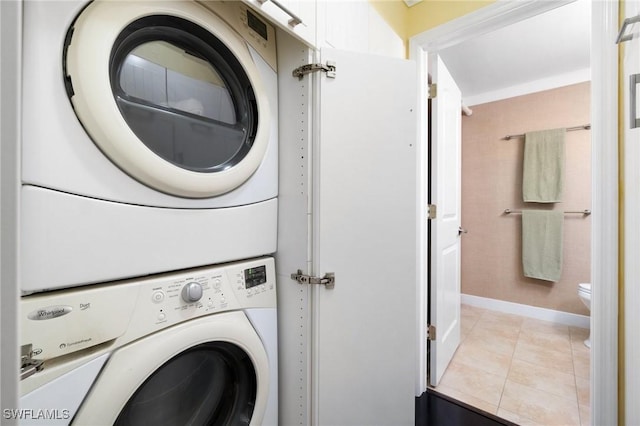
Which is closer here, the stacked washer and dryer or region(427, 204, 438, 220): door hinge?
the stacked washer and dryer

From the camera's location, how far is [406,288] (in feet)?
3.76

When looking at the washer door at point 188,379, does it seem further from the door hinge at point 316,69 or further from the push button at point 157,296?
the door hinge at point 316,69

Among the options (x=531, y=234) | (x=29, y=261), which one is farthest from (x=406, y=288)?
(x=531, y=234)

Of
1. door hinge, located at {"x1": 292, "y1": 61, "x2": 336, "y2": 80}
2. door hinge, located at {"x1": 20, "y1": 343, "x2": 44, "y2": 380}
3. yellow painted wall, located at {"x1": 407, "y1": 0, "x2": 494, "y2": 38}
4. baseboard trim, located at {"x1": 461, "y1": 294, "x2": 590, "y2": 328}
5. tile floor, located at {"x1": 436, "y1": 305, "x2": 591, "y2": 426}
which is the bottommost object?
tile floor, located at {"x1": 436, "y1": 305, "x2": 591, "y2": 426}

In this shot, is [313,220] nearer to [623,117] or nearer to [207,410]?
[207,410]

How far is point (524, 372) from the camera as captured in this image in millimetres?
1790

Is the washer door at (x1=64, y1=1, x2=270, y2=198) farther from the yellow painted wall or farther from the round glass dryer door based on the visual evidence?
the yellow painted wall

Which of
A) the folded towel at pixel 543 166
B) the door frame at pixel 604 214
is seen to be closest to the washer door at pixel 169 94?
the door frame at pixel 604 214

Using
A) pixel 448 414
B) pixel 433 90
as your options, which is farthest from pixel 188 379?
pixel 433 90

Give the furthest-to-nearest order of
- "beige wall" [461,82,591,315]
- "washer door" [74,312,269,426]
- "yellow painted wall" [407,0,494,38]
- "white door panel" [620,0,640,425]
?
"beige wall" [461,82,591,315], "yellow painted wall" [407,0,494,38], "white door panel" [620,0,640,425], "washer door" [74,312,269,426]

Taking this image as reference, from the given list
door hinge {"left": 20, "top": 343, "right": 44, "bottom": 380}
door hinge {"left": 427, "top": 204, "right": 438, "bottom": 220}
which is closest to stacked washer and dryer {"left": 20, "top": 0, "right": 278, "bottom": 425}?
door hinge {"left": 20, "top": 343, "right": 44, "bottom": 380}

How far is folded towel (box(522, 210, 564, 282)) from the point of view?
250 cm

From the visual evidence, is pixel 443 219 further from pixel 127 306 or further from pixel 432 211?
pixel 127 306

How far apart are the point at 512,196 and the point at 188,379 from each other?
319cm
